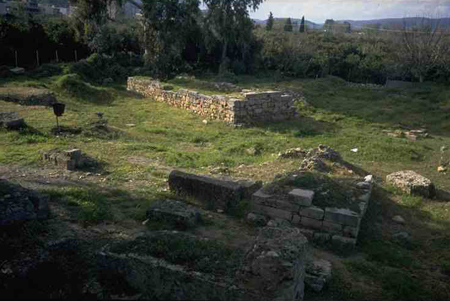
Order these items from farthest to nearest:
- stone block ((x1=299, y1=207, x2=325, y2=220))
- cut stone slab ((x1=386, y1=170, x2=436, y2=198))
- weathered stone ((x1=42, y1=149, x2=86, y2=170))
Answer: weathered stone ((x1=42, y1=149, x2=86, y2=170)) → cut stone slab ((x1=386, y1=170, x2=436, y2=198)) → stone block ((x1=299, y1=207, x2=325, y2=220))

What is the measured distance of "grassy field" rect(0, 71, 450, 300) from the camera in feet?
17.9

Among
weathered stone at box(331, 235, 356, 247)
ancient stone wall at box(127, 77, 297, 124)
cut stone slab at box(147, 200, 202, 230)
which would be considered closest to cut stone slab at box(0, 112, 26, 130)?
ancient stone wall at box(127, 77, 297, 124)

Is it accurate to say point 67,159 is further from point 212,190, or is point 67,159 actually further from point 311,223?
point 311,223

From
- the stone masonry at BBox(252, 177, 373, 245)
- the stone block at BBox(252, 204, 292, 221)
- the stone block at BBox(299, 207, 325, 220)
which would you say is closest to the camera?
the stone masonry at BBox(252, 177, 373, 245)

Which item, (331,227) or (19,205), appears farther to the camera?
(331,227)

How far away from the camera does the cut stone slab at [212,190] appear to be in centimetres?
683

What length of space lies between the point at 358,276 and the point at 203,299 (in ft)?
7.95

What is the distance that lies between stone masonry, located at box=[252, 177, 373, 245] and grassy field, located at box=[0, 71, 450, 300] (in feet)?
1.15

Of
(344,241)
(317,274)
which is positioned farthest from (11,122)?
(317,274)

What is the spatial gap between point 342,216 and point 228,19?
934 inches

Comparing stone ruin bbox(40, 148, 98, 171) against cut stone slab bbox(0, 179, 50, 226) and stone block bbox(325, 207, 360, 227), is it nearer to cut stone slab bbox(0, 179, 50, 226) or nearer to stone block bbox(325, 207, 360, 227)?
cut stone slab bbox(0, 179, 50, 226)

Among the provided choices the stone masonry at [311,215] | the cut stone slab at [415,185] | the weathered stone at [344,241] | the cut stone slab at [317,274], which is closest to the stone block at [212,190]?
the stone masonry at [311,215]

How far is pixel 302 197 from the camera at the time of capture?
619 cm

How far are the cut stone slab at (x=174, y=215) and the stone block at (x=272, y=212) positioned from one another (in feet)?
→ 3.20
